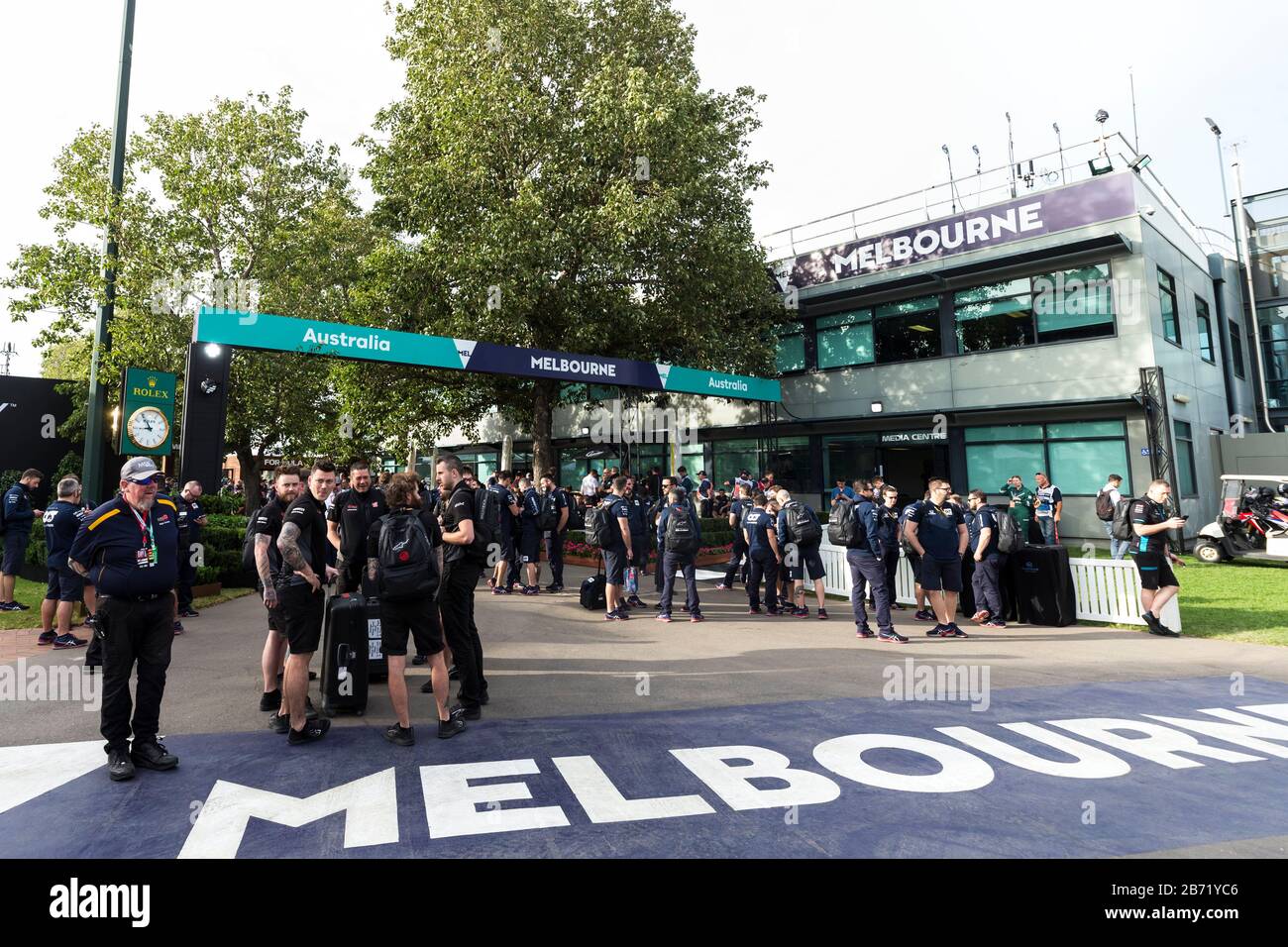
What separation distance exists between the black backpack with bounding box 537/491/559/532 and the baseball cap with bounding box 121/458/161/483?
25.2ft

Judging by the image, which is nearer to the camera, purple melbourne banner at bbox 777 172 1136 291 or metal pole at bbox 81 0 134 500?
metal pole at bbox 81 0 134 500

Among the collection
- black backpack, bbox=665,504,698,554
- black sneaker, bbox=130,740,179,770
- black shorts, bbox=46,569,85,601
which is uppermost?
black backpack, bbox=665,504,698,554

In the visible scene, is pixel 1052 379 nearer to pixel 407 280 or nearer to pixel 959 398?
pixel 959 398

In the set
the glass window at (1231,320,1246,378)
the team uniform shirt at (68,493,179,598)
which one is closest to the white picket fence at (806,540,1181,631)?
the team uniform shirt at (68,493,179,598)

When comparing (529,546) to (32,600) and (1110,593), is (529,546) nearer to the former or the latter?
(32,600)

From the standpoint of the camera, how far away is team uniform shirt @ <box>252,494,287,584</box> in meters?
4.79

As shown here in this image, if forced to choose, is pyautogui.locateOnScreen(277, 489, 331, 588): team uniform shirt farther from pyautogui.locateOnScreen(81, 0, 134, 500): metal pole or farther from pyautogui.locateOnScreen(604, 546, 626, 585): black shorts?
pyautogui.locateOnScreen(81, 0, 134, 500): metal pole

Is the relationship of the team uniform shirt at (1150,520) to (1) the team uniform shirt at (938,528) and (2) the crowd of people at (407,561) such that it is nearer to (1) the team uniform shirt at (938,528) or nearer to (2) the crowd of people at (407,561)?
(2) the crowd of people at (407,561)

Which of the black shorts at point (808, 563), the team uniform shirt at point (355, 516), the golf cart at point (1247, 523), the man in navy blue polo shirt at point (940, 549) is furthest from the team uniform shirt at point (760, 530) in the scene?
the golf cart at point (1247, 523)

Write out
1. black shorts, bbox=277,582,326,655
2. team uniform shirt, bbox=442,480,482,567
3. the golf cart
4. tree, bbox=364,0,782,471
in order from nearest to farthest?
black shorts, bbox=277,582,326,655
team uniform shirt, bbox=442,480,482,567
the golf cart
tree, bbox=364,0,782,471

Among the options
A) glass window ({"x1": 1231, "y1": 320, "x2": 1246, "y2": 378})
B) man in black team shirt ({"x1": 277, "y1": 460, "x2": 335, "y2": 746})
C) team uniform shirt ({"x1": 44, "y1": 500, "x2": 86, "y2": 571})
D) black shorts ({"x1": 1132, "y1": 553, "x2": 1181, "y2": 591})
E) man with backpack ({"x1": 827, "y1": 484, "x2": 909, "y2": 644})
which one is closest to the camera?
man in black team shirt ({"x1": 277, "y1": 460, "x2": 335, "y2": 746})

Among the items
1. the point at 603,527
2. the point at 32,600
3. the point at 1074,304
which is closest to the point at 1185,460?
the point at 1074,304

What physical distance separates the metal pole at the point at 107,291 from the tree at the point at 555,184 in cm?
621
